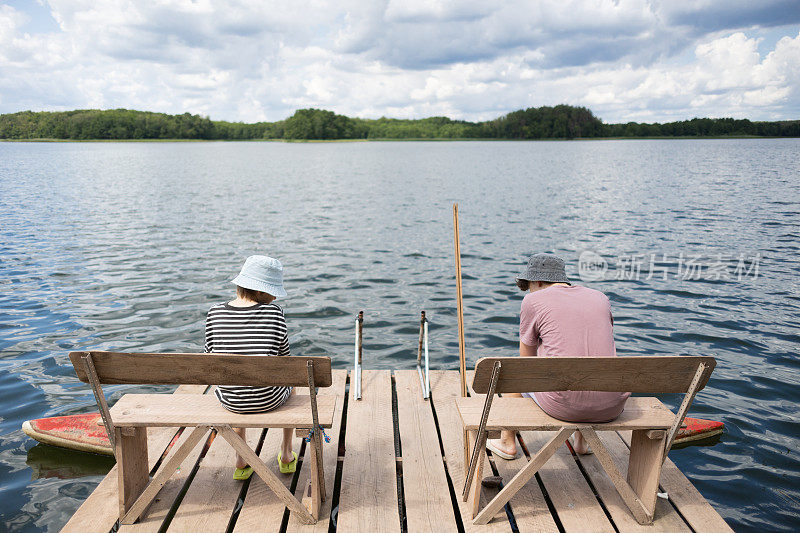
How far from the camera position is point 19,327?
32.9 ft

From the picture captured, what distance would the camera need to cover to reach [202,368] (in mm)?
3570

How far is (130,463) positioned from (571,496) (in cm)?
333

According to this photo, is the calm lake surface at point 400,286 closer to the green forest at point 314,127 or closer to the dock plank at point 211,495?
the dock plank at point 211,495

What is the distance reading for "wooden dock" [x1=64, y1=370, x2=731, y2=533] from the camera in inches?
159

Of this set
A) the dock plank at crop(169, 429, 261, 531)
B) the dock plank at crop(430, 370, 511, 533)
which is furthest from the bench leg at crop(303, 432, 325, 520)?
the dock plank at crop(430, 370, 511, 533)

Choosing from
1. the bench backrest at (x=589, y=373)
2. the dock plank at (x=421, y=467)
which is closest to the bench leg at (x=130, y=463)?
the dock plank at (x=421, y=467)

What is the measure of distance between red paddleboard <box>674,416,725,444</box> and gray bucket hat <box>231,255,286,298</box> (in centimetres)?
462

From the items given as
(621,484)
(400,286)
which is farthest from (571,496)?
(400,286)

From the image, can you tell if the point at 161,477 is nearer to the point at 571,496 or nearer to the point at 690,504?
the point at 571,496

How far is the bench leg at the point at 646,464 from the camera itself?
4.08 metres

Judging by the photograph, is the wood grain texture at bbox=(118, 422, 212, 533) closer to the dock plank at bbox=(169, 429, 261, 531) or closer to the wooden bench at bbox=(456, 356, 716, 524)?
the dock plank at bbox=(169, 429, 261, 531)

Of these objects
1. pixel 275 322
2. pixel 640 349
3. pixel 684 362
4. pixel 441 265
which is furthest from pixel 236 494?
pixel 441 265

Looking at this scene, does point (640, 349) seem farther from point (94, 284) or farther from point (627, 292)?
point (94, 284)

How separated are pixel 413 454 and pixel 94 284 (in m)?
10.7
